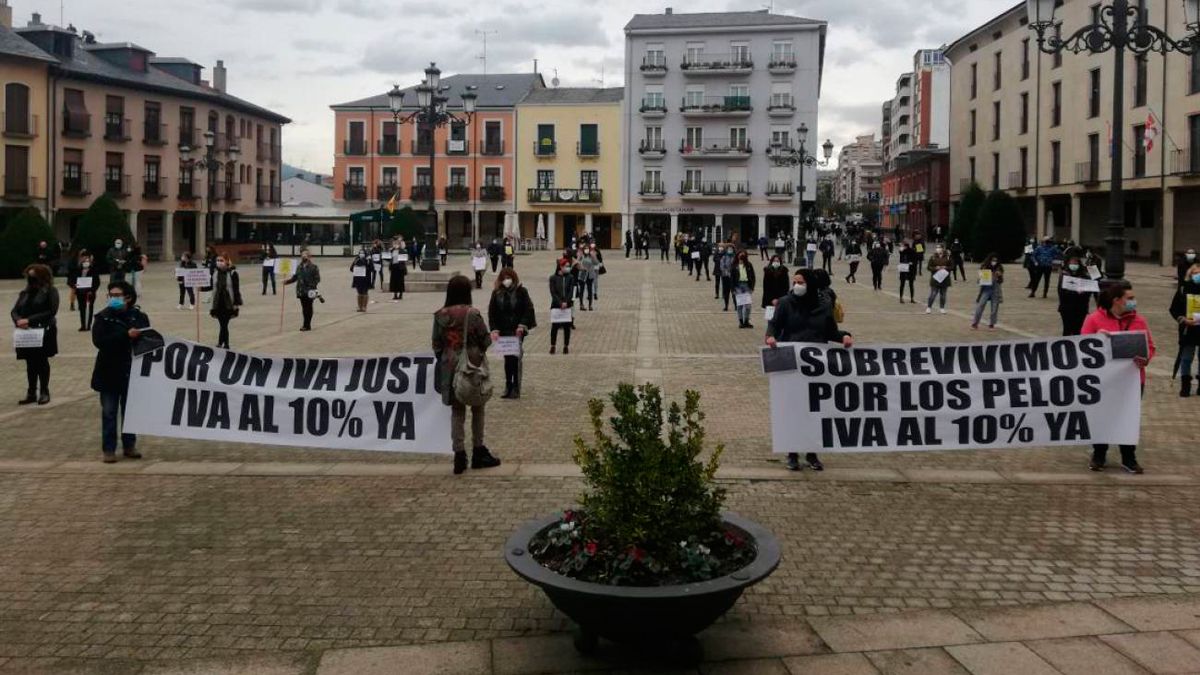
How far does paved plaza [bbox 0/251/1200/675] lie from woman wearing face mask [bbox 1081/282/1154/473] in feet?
0.70

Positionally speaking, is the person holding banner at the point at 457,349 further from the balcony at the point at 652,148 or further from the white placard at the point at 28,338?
the balcony at the point at 652,148

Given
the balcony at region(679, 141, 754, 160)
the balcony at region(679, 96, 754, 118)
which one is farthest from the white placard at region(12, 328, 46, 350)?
the balcony at region(679, 96, 754, 118)

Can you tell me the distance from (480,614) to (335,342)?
13.1 m

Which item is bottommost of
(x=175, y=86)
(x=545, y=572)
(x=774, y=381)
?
(x=545, y=572)

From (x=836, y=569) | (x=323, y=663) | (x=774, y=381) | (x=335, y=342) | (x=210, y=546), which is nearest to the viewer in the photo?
(x=323, y=663)

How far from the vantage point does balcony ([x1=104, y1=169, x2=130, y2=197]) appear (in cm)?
5238

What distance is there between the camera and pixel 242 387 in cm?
894

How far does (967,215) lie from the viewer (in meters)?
47.3

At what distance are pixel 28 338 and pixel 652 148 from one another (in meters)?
57.5

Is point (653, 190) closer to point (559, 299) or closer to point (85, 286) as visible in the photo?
point (85, 286)

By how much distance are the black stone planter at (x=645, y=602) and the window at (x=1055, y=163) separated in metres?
49.7

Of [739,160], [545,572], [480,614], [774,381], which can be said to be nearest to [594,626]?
[545,572]

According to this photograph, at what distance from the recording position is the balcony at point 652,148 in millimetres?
66375

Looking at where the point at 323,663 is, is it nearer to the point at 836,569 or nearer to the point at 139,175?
the point at 836,569
